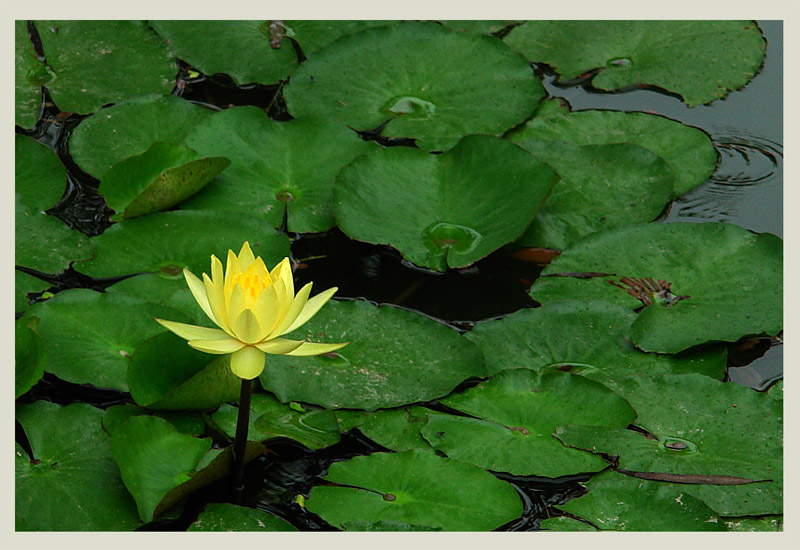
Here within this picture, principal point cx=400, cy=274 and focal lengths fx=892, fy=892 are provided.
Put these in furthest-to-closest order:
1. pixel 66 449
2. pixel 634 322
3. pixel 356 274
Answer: pixel 356 274, pixel 634 322, pixel 66 449

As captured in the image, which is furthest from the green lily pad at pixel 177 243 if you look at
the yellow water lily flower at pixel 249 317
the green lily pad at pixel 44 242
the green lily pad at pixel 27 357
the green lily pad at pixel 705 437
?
the green lily pad at pixel 705 437

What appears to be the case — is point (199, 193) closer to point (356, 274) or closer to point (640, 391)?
point (356, 274)

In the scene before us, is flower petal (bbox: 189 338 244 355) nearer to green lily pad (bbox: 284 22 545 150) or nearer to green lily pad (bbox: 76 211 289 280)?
green lily pad (bbox: 76 211 289 280)

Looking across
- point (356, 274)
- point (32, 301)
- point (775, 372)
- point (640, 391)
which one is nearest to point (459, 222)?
point (356, 274)

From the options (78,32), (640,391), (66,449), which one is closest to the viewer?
(66,449)

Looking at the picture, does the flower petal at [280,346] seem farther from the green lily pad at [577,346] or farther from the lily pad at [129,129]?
the lily pad at [129,129]

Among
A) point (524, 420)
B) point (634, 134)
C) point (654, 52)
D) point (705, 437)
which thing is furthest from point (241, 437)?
point (654, 52)

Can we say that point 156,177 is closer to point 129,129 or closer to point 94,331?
point 129,129
